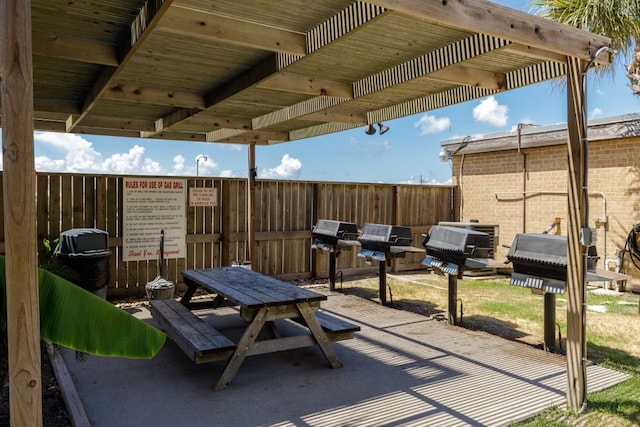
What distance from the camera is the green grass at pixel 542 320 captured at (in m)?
3.23

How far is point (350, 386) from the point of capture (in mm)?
3744

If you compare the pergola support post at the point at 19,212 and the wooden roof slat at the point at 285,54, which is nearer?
the pergola support post at the point at 19,212

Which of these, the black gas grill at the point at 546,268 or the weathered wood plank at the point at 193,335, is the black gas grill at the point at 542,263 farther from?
the weathered wood plank at the point at 193,335

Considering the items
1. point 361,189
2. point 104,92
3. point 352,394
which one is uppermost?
point 104,92

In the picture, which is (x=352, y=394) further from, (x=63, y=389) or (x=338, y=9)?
(x=338, y=9)

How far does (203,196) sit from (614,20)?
24.6 feet

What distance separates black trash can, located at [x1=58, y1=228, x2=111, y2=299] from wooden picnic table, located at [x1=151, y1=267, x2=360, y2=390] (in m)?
1.19

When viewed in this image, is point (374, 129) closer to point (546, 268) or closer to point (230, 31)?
point (546, 268)

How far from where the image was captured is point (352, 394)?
3584 mm

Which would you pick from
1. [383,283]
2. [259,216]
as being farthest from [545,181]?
[259,216]

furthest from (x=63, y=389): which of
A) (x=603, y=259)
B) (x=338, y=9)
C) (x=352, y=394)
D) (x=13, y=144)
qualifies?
(x=603, y=259)

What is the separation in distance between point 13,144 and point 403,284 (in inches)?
293

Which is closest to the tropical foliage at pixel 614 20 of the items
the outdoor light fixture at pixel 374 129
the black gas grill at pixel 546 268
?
the outdoor light fixture at pixel 374 129

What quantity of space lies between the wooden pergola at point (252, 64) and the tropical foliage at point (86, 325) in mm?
238
